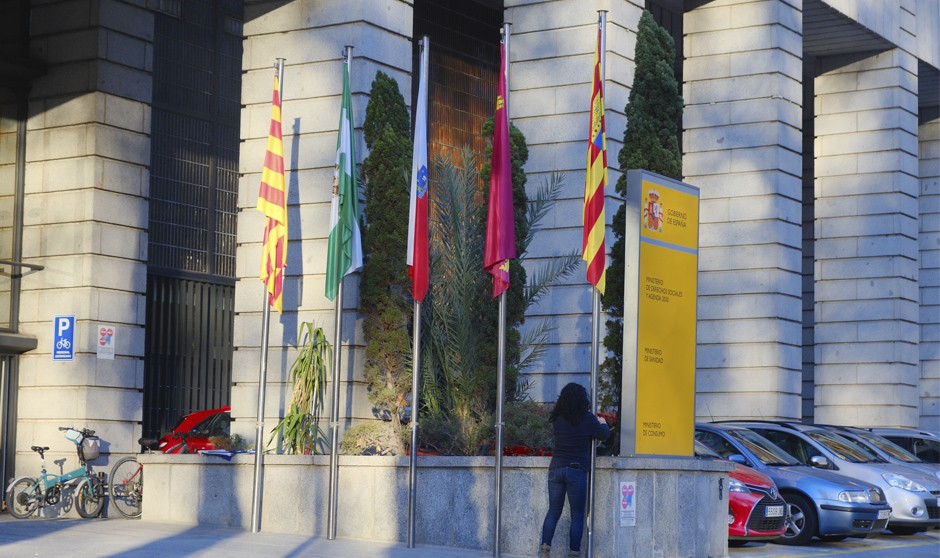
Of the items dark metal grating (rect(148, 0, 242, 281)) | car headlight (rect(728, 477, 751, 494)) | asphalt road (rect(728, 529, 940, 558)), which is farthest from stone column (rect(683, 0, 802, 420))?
dark metal grating (rect(148, 0, 242, 281))

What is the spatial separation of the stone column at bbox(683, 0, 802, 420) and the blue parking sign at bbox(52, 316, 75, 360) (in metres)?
13.0

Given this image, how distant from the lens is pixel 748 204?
29.6 meters

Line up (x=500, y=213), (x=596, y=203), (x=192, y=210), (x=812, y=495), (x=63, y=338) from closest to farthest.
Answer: (x=596, y=203) < (x=500, y=213) < (x=812, y=495) < (x=63, y=338) < (x=192, y=210)

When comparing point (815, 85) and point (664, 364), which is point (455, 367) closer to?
point (664, 364)

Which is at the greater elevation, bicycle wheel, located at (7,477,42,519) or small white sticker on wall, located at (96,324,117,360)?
small white sticker on wall, located at (96,324,117,360)

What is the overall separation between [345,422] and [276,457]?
143 cm

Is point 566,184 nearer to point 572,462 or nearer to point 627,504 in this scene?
point 627,504

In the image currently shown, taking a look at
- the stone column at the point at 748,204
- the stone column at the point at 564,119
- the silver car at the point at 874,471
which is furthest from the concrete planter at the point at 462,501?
the stone column at the point at 748,204

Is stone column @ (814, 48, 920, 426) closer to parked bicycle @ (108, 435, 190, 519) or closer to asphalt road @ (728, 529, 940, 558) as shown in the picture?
asphalt road @ (728, 529, 940, 558)

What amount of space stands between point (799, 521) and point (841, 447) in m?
2.87

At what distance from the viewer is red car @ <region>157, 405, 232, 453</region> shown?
22.5 meters

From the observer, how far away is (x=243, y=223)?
22.1 metres

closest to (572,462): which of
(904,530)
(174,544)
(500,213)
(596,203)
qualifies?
(596,203)

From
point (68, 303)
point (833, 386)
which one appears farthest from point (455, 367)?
point (833, 386)
